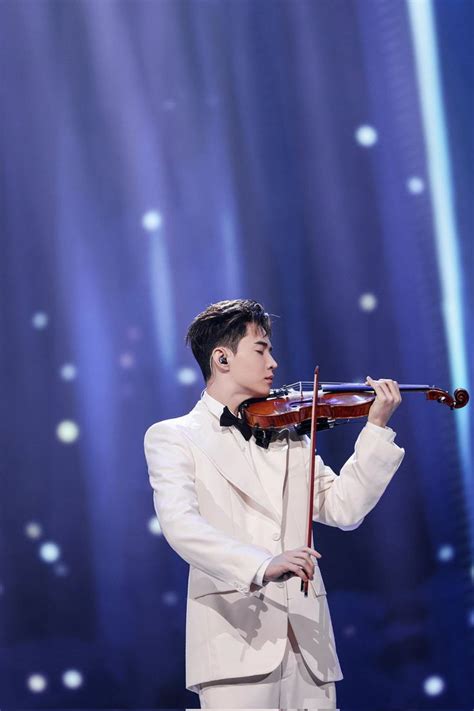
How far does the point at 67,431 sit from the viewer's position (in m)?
2.75

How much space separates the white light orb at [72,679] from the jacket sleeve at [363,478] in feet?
4.17

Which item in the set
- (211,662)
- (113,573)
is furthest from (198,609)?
(113,573)

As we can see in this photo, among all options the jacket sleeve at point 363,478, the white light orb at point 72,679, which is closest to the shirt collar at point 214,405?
the jacket sleeve at point 363,478

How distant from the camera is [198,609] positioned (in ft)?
5.45

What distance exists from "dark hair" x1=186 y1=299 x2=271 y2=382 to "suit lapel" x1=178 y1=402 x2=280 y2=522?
0.50ft

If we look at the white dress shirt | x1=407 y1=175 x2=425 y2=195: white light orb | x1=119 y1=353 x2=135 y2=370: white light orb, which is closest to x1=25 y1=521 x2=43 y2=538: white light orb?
x1=119 y1=353 x2=135 y2=370: white light orb

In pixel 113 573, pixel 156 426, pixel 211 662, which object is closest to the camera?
pixel 211 662

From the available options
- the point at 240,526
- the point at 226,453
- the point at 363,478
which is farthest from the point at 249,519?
the point at 363,478

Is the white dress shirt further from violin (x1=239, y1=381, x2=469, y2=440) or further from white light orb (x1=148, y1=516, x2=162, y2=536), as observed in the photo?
white light orb (x1=148, y1=516, x2=162, y2=536)

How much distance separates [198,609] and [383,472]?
17.6 inches

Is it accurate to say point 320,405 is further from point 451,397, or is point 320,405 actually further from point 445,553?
point 445,553

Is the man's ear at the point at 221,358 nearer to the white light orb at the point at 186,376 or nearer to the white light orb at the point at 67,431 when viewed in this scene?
the white light orb at the point at 186,376

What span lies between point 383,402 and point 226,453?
33 cm

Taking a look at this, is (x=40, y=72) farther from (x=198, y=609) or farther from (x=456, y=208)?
(x=198, y=609)
